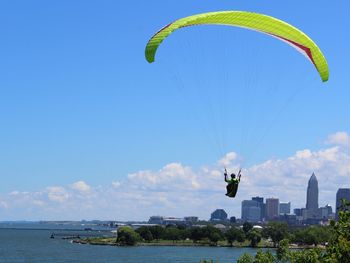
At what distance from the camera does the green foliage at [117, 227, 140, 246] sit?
146750 mm

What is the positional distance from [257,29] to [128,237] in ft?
418

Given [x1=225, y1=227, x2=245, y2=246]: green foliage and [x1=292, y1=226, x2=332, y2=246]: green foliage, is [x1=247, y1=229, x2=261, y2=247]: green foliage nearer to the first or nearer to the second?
[x1=225, y1=227, x2=245, y2=246]: green foliage

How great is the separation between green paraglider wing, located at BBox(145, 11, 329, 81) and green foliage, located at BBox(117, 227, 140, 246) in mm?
126097

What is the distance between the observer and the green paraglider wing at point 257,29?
69.2 ft

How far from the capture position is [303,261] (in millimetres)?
39250

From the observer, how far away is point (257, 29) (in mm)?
22938

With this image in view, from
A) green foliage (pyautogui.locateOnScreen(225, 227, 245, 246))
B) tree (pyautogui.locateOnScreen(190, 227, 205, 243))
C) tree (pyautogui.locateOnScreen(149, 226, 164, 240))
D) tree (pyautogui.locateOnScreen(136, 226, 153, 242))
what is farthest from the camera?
tree (pyautogui.locateOnScreen(149, 226, 164, 240))

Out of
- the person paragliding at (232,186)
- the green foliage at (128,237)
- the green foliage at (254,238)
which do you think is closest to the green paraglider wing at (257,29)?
the person paragliding at (232,186)

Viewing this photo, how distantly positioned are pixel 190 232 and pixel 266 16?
14978cm

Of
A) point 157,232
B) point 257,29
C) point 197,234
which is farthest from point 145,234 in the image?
point 257,29

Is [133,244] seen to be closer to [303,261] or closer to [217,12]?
[303,261]

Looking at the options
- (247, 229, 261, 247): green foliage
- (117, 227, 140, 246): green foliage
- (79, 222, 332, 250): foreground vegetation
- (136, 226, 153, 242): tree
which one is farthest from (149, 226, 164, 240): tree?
(247, 229, 261, 247): green foliage

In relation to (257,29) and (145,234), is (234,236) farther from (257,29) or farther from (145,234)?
(257,29)

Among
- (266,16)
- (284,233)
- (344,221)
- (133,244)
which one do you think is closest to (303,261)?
(344,221)
